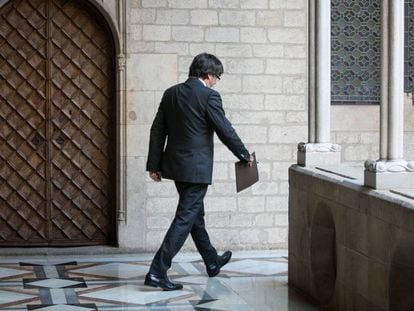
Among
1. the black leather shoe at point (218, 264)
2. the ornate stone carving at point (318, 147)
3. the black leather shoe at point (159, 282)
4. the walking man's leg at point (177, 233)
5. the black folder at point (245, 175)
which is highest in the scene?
the ornate stone carving at point (318, 147)

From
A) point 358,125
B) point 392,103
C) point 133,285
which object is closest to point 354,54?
point 358,125

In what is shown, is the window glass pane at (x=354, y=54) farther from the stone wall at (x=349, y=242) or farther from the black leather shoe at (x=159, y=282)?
the black leather shoe at (x=159, y=282)

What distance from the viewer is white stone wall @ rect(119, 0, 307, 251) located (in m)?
9.35

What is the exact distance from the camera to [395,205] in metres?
5.33

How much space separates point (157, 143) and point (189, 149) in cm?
26

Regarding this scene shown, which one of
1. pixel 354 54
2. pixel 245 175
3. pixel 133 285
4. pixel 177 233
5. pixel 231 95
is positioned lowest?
pixel 133 285

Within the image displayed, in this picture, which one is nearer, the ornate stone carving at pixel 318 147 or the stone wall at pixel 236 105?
the ornate stone carving at pixel 318 147

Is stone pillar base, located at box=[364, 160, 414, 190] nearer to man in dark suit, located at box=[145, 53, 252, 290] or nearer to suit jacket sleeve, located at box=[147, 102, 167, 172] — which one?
→ man in dark suit, located at box=[145, 53, 252, 290]

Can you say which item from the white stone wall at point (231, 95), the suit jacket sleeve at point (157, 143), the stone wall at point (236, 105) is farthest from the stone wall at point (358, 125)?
the suit jacket sleeve at point (157, 143)

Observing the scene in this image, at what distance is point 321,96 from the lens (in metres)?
7.34

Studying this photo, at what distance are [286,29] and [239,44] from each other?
0.46 metres

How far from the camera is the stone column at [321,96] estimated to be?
7359mm

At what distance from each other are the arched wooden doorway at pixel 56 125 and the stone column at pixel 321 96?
2.59m

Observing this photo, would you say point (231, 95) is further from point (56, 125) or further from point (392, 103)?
point (392, 103)
